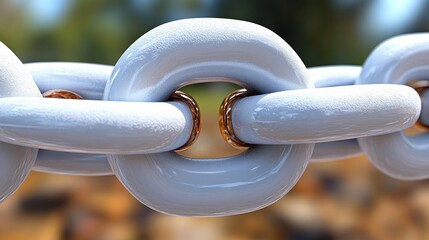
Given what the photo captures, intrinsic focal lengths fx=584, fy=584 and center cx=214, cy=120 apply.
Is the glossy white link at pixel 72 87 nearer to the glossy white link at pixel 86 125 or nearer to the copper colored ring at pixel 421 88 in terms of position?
the glossy white link at pixel 86 125

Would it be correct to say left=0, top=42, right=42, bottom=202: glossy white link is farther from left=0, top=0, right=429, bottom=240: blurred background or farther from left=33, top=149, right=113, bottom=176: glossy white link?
left=0, top=0, right=429, bottom=240: blurred background

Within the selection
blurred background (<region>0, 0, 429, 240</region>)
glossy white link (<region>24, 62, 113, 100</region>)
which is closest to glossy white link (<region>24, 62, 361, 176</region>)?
glossy white link (<region>24, 62, 113, 100</region>)

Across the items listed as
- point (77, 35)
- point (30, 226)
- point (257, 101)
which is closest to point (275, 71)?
point (257, 101)

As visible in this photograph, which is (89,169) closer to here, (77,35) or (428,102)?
(428,102)

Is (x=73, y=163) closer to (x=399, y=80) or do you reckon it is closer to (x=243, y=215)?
(x=399, y=80)

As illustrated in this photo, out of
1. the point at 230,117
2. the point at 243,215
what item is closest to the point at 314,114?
the point at 230,117

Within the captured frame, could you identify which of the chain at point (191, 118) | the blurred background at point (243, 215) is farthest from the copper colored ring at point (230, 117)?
the blurred background at point (243, 215)
